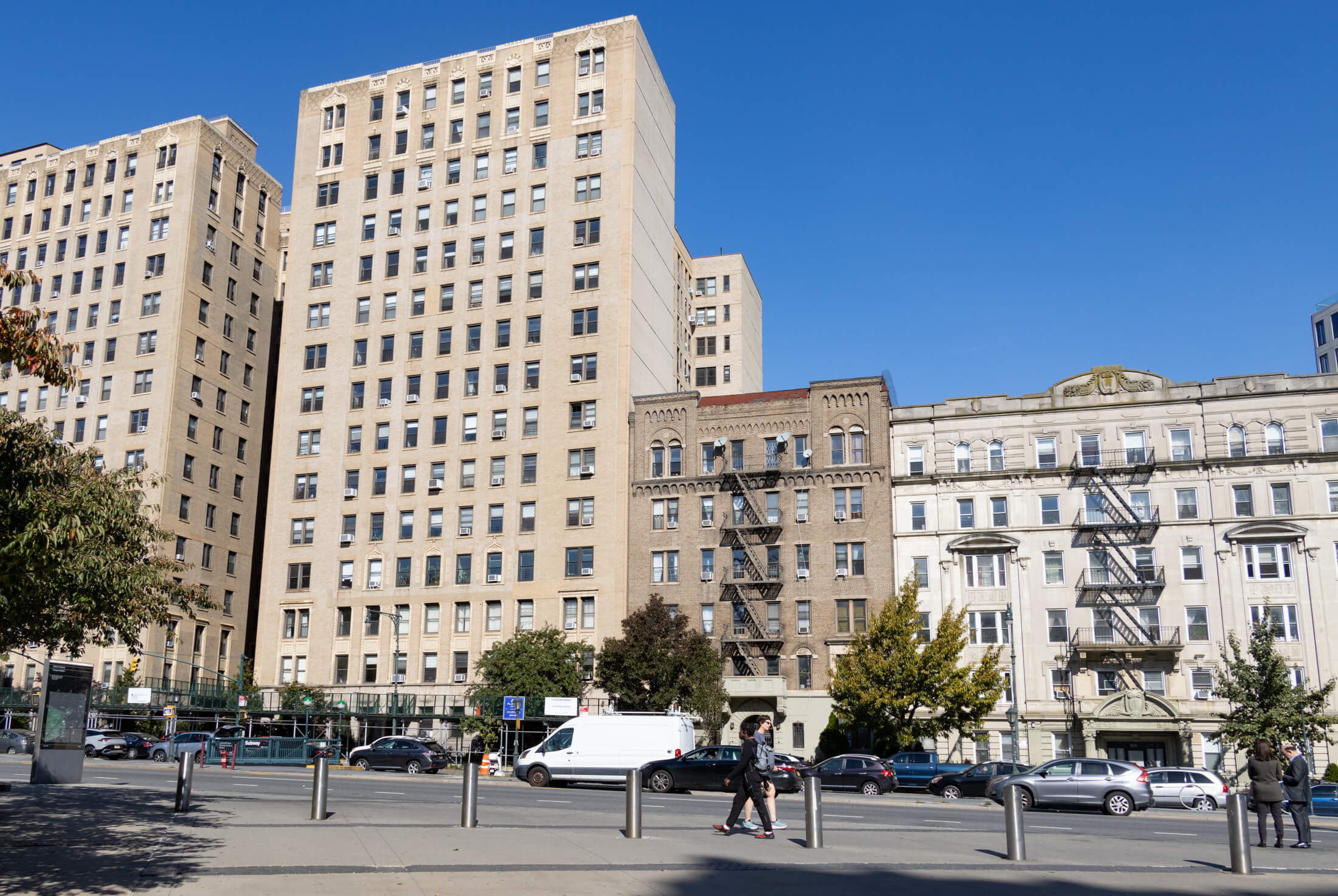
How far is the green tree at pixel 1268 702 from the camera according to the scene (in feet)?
163

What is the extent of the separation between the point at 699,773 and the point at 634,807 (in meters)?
18.7

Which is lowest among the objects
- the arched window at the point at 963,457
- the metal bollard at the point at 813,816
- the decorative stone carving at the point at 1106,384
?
the metal bollard at the point at 813,816

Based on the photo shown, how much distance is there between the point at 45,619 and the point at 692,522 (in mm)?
46763

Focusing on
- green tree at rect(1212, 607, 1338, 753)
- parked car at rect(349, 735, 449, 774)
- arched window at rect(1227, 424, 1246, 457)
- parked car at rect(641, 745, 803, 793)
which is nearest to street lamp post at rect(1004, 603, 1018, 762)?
green tree at rect(1212, 607, 1338, 753)

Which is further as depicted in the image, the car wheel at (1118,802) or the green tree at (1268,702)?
the green tree at (1268,702)

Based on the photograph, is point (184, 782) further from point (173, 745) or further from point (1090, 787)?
point (173, 745)

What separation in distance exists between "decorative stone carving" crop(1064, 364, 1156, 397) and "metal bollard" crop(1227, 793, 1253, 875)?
4943cm

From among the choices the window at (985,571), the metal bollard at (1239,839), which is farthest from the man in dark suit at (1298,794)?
the window at (985,571)

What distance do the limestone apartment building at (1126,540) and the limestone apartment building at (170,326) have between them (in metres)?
46.2

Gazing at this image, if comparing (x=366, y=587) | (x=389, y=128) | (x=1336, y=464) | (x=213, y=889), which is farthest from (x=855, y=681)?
(x=389, y=128)

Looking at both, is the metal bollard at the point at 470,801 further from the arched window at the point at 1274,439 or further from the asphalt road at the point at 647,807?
the arched window at the point at 1274,439

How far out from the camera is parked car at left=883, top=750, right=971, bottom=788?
152 feet

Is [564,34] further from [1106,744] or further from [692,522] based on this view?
[1106,744]

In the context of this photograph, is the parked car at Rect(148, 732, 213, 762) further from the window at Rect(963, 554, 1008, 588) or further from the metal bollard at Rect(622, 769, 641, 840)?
the metal bollard at Rect(622, 769, 641, 840)
